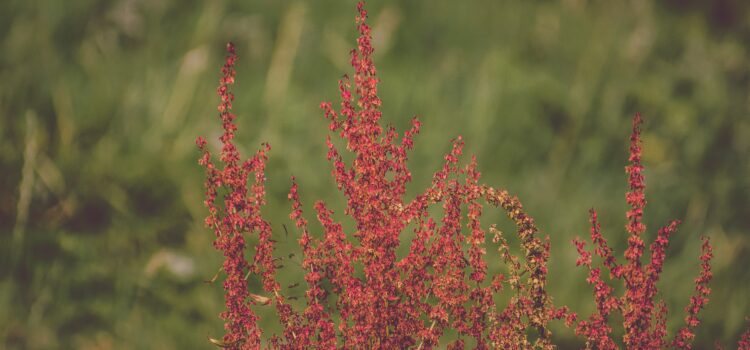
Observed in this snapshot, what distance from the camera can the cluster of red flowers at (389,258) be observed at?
272cm

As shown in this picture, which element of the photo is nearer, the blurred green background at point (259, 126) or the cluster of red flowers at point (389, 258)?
the cluster of red flowers at point (389, 258)

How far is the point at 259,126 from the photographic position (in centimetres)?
294

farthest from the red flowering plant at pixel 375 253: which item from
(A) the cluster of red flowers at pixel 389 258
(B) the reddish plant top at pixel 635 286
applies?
(B) the reddish plant top at pixel 635 286

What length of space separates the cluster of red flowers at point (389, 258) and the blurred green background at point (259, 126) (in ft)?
0.39

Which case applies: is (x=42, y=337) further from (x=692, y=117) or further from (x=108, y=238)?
(x=692, y=117)

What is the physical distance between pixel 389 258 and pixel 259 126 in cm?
53

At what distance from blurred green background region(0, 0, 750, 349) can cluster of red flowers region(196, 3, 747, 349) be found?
12 centimetres

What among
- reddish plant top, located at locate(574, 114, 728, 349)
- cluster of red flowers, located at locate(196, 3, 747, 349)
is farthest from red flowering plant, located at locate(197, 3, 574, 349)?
reddish plant top, located at locate(574, 114, 728, 349)

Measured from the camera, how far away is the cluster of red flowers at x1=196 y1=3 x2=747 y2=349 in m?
2.72

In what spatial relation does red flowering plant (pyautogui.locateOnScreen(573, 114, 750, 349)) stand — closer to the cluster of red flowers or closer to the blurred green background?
the cluster of red flowers

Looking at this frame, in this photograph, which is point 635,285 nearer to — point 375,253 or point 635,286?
point 635,286

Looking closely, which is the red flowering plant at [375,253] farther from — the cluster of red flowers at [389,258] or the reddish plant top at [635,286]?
the reddish plant top at [635,286]

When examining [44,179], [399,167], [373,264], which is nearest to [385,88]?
[399,167]

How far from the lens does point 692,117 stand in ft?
10.2
